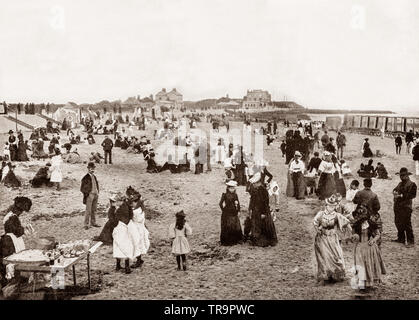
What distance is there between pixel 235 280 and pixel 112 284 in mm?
2259

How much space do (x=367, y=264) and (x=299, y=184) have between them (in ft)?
23.7

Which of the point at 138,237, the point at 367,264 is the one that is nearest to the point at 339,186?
the point at 367,264

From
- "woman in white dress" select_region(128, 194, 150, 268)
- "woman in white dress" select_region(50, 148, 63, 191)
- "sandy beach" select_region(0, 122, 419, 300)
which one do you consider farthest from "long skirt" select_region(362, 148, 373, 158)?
"woman in white dress" select_region(128, 194, 150, 268)

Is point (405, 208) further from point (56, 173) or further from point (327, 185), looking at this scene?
point (56, 173)

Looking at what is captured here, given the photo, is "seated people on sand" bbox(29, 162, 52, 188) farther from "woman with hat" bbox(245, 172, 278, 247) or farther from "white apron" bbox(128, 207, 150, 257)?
"woman with hat" bbox(245, 172, 278, 247)

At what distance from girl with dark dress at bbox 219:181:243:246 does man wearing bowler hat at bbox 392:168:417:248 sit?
3620 millimetres

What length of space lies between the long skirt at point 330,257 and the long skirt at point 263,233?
2.32 m

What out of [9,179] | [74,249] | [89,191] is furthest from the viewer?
[9,179]

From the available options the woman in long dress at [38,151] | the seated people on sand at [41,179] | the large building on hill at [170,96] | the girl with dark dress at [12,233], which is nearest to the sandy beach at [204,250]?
the seated people on sand at [41,179]

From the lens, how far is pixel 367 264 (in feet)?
25.0

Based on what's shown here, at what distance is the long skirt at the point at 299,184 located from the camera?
14758 millimetres

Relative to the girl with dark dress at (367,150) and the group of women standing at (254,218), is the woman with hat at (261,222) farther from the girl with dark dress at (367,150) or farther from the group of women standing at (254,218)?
the girl with dark dress at (367,150)

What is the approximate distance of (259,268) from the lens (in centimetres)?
894

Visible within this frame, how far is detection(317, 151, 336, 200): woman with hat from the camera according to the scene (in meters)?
13.7
